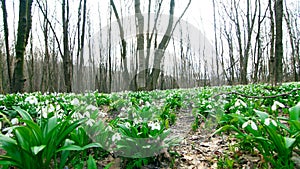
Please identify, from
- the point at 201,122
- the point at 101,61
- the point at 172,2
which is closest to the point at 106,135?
the point at 201,122

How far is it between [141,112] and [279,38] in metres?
5.91

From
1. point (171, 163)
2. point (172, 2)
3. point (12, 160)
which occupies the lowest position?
point (171, 163)

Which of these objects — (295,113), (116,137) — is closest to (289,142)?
(295,113)

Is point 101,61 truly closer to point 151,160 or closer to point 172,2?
point 172,2

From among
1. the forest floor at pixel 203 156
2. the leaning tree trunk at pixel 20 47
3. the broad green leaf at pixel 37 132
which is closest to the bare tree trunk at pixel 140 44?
the leaning tree trunk at pixel 20 47

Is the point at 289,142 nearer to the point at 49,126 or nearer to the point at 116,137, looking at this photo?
the point at 116,137

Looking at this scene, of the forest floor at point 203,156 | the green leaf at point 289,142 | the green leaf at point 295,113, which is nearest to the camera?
the green leaf at point 289,142

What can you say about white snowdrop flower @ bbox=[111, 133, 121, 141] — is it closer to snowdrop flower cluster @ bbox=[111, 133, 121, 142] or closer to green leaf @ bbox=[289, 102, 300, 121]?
snowdrop flower cluster @ bbox=[111, 133, 121, 142]

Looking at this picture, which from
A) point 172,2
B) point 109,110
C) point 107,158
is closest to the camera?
point 107,158

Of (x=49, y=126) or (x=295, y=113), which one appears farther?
(x=295, y=113)

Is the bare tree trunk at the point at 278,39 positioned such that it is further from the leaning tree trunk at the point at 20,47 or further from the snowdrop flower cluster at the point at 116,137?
the leaning tree trunk at the point at 20,47

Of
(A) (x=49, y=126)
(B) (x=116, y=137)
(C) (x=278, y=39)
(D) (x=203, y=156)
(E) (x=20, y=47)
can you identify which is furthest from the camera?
(C) (x=278, y=39)

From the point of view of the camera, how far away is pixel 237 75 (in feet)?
69.4

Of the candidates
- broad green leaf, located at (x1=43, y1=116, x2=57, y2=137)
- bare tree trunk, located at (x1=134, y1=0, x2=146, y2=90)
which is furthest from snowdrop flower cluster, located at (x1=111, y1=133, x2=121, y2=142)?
bare tree trunk, located at (x1=134, y1=0, x2=146, y2=90)
